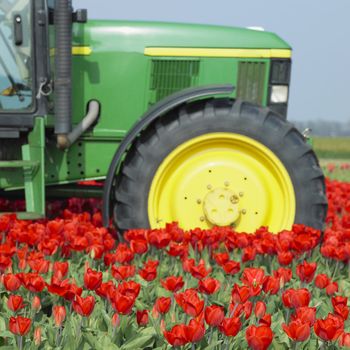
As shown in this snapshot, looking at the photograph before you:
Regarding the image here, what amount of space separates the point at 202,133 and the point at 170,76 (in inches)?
33.5

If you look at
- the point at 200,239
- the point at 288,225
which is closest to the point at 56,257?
the point at 200,239

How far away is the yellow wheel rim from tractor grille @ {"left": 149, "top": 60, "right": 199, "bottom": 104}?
74cm

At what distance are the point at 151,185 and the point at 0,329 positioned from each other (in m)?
2.01

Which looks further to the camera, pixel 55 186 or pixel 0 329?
pixel 55 186

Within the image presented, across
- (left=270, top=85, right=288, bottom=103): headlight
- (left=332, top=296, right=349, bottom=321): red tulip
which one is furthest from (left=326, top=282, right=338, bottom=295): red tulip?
(left=270, top=85, right=288, bottom=103): headlight

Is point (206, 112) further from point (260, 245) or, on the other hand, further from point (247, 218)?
point (260, 245)

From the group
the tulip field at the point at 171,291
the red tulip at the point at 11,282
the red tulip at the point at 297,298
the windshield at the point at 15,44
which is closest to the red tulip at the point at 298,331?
the tulip field at the point at 171,291

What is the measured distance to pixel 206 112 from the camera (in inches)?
187

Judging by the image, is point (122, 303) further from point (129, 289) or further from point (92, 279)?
point (92, 279)

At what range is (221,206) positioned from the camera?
15.5 ft

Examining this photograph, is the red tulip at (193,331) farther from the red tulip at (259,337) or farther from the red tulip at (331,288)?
the red tulip at (331,288)

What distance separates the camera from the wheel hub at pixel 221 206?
4.70 meters

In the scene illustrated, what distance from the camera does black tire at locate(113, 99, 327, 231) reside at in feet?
15.5

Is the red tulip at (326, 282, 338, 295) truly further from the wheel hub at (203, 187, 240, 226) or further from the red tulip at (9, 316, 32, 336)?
the red tulip at (9, 316, 32, 336)
